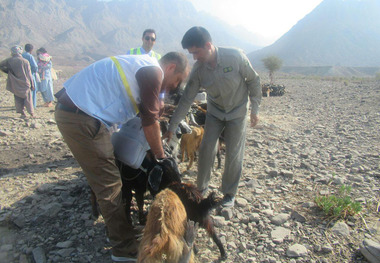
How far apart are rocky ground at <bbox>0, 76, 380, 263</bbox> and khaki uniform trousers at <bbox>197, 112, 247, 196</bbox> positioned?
0.38m

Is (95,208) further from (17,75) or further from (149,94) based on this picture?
(17,75)

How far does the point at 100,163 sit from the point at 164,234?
0.88 m

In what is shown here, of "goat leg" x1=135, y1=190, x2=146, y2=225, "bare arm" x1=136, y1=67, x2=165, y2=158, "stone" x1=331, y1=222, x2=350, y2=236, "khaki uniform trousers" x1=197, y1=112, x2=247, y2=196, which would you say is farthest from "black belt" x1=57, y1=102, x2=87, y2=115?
"stone" x1=331, y1=222, x2=350, y2=236

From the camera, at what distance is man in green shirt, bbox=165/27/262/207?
3188mm

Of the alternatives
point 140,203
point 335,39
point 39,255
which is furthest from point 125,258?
point 335,39

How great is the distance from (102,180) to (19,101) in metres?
7.01

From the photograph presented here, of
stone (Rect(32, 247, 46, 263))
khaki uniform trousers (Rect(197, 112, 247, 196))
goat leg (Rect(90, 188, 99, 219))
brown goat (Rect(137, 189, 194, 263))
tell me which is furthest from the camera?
khaki uniform trousers (Rect(197, 112, 247, 196))

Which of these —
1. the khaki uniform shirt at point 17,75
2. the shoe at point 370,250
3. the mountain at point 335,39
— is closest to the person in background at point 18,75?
the khaki uniform shirt at point 17,75

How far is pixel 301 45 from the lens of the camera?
4515 inches

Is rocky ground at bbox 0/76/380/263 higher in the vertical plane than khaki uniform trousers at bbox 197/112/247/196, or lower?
lower

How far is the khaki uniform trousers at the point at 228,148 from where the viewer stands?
140 inches

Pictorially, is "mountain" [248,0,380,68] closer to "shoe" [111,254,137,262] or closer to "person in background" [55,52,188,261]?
"person in background" [55,52,188,261]

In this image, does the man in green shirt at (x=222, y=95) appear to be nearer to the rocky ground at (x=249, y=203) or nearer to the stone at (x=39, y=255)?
the rocky ground at (x=249, y=203)

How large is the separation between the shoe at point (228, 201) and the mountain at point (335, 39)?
8445cm
